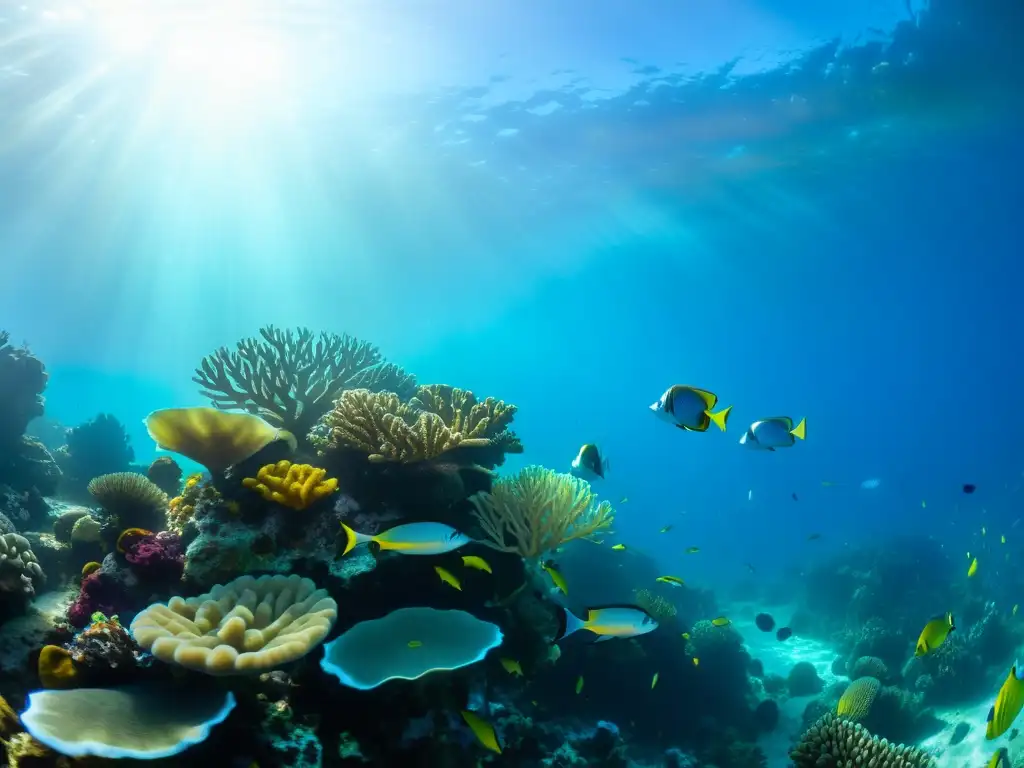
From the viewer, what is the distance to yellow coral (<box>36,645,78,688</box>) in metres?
3.42

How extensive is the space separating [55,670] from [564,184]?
34365 millimetres

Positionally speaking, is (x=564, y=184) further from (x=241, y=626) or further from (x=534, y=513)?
(x=241, y=626)

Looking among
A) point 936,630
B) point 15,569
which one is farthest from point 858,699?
point 15,569

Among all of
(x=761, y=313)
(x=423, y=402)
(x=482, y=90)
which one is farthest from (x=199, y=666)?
(x=761, y=313)

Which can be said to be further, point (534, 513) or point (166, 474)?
point (166, 474)

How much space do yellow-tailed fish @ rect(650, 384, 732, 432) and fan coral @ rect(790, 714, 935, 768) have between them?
426 centimetres

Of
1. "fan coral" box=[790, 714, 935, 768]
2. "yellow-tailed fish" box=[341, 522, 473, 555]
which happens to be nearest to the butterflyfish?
"yellow-tailed fish" box=[341, 522, 473, 555]

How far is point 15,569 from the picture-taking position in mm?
4332

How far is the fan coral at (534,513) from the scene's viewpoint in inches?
215

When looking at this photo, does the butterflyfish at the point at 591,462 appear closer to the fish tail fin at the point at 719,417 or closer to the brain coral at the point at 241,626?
the fish tail fin at the point at 719,417

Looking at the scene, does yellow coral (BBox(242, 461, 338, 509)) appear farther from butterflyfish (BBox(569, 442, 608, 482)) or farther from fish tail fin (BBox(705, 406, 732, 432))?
fish tail fin (BBox(705, 406, 732, 432))

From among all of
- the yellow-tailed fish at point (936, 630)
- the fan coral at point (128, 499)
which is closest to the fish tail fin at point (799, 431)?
the yellow-tailed fish at point (936, 630)

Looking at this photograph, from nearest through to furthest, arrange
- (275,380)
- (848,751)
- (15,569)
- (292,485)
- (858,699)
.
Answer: (15,569)
(292,485)
(848,751)
(275,380)
(858,699)

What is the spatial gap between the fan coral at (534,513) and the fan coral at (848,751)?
3.21 meters
